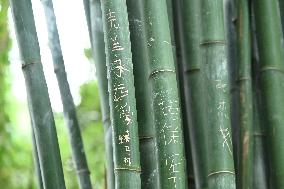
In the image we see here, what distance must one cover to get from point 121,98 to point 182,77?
473 mm

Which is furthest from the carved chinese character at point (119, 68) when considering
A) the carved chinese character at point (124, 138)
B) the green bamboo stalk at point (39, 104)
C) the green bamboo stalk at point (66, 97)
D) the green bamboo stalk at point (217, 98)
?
the green bamboo stalk at point (66, 97)

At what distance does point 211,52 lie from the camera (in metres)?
1.39

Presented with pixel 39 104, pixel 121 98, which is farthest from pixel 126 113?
pixel 39 104

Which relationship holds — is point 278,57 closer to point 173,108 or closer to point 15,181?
point 173,108

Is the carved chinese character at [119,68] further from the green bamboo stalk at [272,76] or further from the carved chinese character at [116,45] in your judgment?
the green bamboo stalk at [272,76]

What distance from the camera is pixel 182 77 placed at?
5.51 ft

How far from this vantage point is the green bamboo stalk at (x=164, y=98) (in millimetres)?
1203

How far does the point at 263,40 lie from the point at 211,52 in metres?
0.27

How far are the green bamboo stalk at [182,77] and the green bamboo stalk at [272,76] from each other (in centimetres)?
21

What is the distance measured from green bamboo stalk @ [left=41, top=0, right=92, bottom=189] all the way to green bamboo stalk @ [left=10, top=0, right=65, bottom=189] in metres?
0.31

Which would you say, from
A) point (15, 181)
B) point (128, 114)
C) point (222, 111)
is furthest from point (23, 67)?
point (15, 181)

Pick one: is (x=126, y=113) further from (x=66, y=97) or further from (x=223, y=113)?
(x=66, y=97)

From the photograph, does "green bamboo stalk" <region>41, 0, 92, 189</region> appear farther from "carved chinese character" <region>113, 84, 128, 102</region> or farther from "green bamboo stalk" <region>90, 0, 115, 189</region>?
"carved chinese character" <region>113, 84, 128, 102</region>

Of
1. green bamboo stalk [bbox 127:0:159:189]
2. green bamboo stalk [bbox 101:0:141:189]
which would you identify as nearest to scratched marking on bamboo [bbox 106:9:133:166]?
green bamboo stalk [bbox 101:0:141:189]
